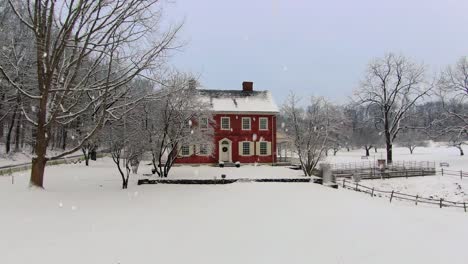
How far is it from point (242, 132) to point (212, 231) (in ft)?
98.1

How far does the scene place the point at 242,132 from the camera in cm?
4047

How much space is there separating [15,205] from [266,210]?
8.71 metres

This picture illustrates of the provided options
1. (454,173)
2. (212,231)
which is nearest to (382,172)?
(454,173)

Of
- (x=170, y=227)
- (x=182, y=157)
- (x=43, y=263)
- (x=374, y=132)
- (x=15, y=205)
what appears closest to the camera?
(x=43, y=263)

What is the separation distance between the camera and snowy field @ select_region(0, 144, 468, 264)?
27.6 ft

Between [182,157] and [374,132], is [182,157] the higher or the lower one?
the lower one

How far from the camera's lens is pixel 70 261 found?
7.65 meters

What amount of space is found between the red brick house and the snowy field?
74.0ft

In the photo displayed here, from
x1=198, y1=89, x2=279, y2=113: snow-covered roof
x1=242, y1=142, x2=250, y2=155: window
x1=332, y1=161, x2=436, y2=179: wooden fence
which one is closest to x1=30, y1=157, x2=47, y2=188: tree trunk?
x1=198, y1=89, x2=279, y2=113: snow-covered roof

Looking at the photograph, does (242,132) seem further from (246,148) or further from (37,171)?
(37,171)

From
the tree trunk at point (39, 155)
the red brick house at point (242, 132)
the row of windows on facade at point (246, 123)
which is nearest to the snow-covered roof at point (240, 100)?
the red brick house at point (242, 132)

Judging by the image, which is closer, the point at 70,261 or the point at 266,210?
the point at 70,261

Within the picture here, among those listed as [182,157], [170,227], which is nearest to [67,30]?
[170,227]

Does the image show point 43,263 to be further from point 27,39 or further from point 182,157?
point 182,157
